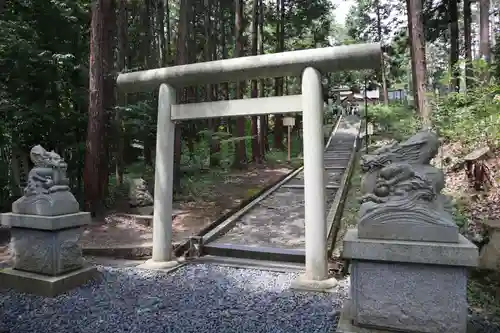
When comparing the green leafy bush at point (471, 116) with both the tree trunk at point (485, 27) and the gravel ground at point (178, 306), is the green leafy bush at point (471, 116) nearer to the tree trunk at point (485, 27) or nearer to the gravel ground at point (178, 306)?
the tree trunk at point (485, 27)

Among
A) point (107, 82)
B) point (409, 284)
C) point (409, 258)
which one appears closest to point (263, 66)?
point (409, 258)

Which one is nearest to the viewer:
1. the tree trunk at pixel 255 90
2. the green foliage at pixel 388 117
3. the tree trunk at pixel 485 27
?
the tree trunk at pixel 485 27

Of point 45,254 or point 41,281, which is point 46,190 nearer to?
point 45,254

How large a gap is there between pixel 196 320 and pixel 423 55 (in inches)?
318

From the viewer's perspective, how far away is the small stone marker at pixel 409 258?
3000 mm

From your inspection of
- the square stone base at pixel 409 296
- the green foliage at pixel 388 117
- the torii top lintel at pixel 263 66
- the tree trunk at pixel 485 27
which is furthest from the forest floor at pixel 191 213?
the tree trunk at pixel 485 27

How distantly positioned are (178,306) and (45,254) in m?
2.03

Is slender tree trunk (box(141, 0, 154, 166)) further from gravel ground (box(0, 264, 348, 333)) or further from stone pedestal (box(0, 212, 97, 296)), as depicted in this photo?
gravel ground (box(0, 264, 348, 333))

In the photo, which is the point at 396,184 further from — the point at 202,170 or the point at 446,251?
the point at 202,170

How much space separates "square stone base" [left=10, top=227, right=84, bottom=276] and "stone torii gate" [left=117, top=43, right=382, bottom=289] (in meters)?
1.27

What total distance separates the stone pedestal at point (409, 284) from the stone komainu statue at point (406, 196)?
93 mm

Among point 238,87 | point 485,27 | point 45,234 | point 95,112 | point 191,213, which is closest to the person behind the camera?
point 45,234

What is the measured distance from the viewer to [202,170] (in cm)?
1484

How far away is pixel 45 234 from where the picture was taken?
16.4ft
